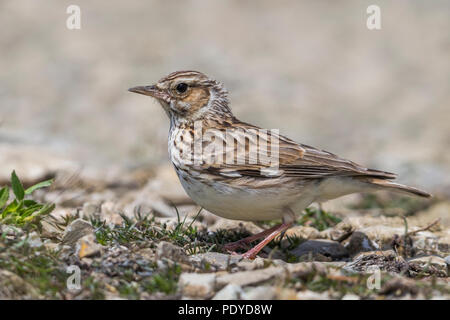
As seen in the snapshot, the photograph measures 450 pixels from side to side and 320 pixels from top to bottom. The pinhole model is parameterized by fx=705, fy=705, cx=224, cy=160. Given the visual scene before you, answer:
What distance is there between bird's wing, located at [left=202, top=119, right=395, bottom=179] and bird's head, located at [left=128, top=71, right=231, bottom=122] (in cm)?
66

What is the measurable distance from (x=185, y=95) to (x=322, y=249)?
233 centimetres

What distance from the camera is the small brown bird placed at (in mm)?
6957

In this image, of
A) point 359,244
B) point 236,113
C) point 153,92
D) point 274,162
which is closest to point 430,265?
point 359,244

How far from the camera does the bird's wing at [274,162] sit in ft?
23.2

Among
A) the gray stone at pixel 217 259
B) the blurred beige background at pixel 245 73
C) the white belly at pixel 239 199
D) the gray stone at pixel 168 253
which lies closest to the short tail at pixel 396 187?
the white belly at pixel 239 199

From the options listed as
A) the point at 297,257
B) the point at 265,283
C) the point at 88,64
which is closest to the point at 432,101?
the point at 88,64

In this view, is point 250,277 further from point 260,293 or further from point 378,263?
point 378,263

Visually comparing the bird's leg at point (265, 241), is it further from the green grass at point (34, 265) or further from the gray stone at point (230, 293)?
the green grass at point (34, 265)

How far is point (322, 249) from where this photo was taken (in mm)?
7367

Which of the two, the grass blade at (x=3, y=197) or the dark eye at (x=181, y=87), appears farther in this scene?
the dark eye at (x=181, y=87)

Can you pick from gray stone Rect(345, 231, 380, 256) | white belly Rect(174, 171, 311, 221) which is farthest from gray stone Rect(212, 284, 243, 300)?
gray stone Rect(345, 231, 380, 256)

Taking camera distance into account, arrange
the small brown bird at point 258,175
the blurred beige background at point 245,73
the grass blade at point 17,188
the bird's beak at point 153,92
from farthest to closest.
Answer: the blurred beige background at point 245,73 → the bird's beak at point 153,92 → the small brown bird at point 258,175 → the grass blade at point 17,188

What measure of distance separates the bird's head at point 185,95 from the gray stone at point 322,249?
186 cm

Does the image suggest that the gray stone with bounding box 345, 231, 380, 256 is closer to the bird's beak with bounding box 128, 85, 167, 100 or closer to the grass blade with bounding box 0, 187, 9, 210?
the bird's beak with bounding box 128, 85, 167, 100
